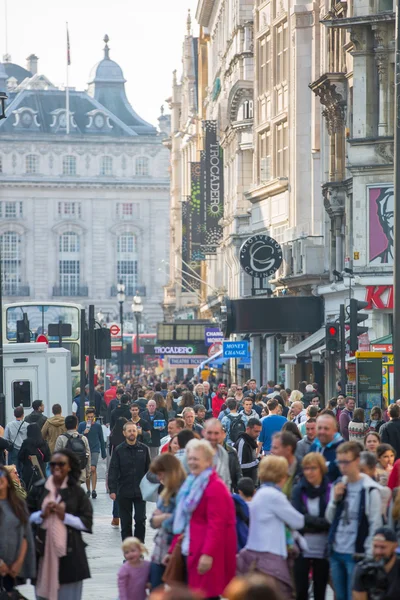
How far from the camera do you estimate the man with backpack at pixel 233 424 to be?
21641 mm

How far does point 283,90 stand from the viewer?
51.2 metres

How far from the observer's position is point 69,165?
15575 cm

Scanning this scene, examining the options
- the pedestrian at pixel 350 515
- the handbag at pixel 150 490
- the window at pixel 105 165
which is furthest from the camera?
the window at pixel 105 165

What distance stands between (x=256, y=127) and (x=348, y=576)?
45.7 metres

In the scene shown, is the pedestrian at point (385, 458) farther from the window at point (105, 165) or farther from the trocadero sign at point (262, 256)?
the window at point (105, 165)

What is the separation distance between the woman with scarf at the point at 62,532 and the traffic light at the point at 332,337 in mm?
15491

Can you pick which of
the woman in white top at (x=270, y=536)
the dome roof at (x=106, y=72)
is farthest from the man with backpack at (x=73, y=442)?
the dome roof at (x=106, y=72)

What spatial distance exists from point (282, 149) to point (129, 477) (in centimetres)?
3464

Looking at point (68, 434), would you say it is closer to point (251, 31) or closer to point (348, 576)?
point (348, 576)

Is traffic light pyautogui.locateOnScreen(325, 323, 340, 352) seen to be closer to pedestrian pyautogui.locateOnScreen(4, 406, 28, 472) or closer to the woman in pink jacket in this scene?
pedestrian pyautogui.locateOnScreen(4, 406, 28, 472)

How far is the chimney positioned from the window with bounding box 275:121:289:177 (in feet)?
407

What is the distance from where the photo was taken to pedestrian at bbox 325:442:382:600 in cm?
1109

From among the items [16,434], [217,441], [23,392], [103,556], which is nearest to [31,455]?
[16,434]

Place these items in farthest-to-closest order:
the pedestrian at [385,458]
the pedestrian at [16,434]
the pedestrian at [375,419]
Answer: the pedestrian at [16,434]
the pedestrian at [375,419]
the pedestrian at [385,458]
